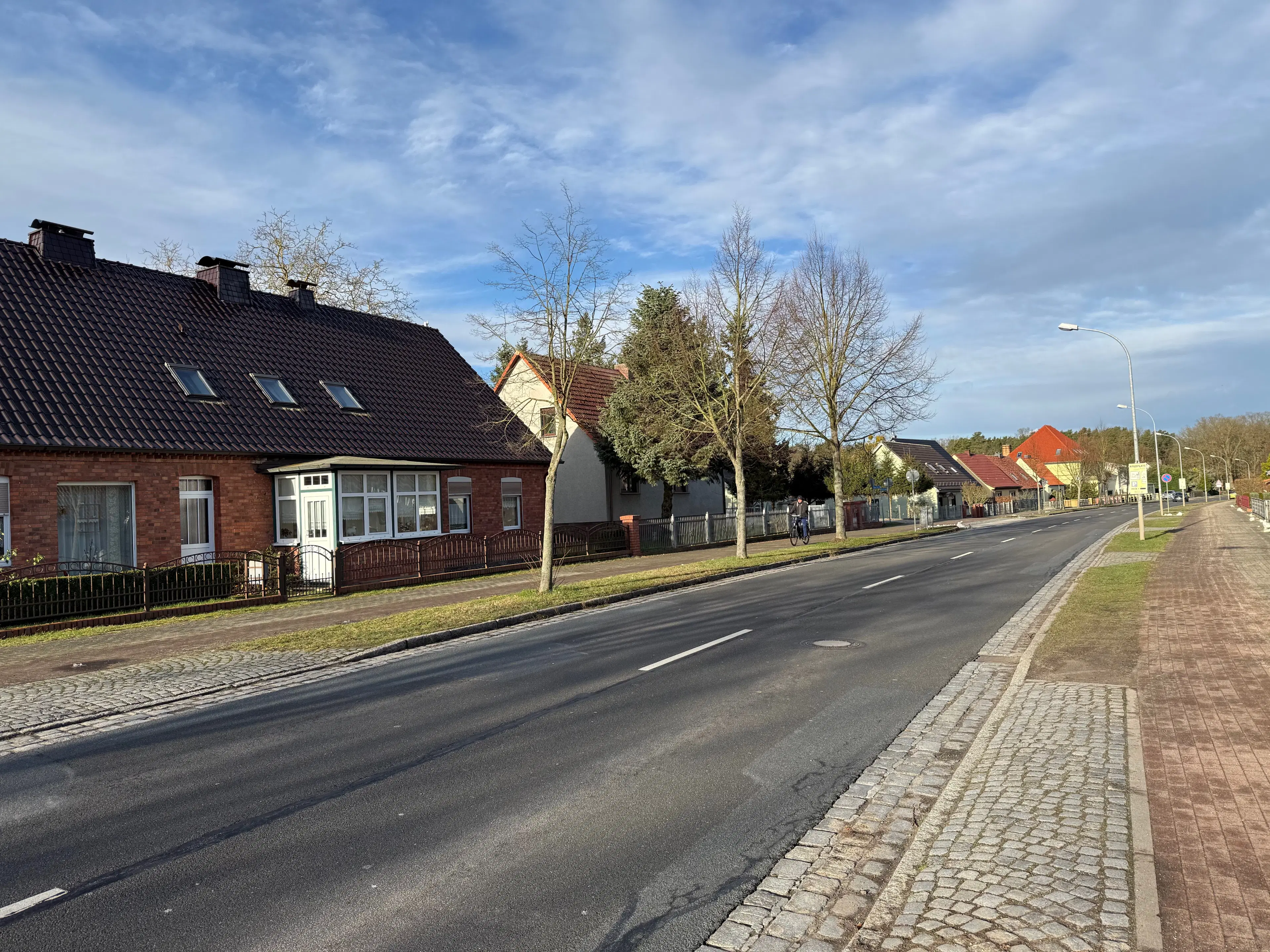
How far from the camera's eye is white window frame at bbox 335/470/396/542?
20.4 m

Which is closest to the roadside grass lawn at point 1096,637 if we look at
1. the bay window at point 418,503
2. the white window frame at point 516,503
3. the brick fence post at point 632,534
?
the brick fence post at point 632,534

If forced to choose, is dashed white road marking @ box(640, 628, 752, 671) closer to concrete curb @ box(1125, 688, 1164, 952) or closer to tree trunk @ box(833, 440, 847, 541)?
concrete curb @ box(1125, 688, 1164, 952)

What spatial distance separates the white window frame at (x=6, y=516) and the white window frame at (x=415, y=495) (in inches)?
300

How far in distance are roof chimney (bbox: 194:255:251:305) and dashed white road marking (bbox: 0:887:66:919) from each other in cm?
2318

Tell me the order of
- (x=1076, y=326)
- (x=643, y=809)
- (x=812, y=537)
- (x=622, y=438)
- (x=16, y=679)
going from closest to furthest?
(x=643, y=809) < (x=16, y=679) < (x=1076, y=326) < (x=622, y=438) < (x=812, y=537)

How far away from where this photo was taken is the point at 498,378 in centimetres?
4162

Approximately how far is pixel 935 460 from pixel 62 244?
233ft

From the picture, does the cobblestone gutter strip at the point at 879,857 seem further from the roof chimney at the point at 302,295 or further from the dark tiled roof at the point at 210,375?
the roof chimney at the point at 302,295

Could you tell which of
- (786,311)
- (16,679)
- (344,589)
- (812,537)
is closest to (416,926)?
(16,679)

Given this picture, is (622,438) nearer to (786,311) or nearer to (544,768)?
(786,311)

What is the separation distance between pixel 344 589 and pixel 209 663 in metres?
7.94

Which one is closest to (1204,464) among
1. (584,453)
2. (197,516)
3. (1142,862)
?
(584,453)

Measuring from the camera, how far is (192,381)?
21078 millimetres

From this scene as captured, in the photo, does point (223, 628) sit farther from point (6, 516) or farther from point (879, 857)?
point (879, 857)
